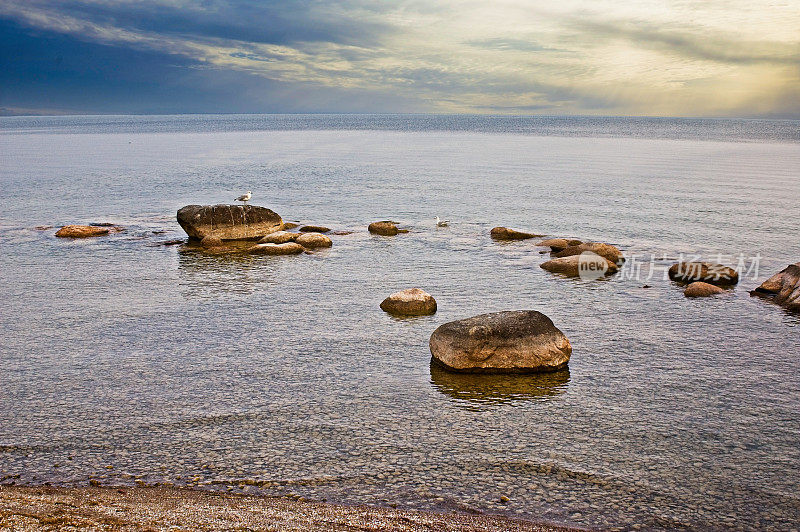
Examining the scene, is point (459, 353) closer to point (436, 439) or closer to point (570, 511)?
point (436, 439)

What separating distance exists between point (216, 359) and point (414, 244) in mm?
17408

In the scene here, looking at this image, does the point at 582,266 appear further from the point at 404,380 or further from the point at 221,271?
the point at 221,271

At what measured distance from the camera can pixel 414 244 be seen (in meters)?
34.1

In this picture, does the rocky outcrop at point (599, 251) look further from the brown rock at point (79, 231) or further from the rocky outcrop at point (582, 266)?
the brown rock at point (79, 231)

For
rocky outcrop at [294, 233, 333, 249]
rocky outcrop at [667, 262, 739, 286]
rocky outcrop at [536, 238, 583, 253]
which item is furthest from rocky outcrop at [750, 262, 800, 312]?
rocky outcrop at [294, 233, 333, 249]

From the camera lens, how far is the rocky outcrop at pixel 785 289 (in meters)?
22.5

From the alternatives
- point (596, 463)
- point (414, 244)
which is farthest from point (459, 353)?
point (414, 244)

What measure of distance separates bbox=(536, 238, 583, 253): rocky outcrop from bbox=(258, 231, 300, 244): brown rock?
484 inches

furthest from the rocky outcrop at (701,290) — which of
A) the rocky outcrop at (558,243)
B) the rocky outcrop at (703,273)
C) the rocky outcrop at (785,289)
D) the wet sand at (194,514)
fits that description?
the wet sand at (194,514)

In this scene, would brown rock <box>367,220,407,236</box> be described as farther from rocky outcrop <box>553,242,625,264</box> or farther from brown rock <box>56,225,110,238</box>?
brown rock <box>56,225,110,238</box>

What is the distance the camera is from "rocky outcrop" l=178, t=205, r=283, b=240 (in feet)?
113

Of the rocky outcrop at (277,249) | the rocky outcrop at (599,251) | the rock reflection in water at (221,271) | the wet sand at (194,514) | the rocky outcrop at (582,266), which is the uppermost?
the rocky outcrop at (599,251)

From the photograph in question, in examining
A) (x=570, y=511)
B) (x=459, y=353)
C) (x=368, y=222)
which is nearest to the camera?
(x=570, y=511)

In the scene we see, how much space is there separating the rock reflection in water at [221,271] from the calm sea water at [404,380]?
179 mm
